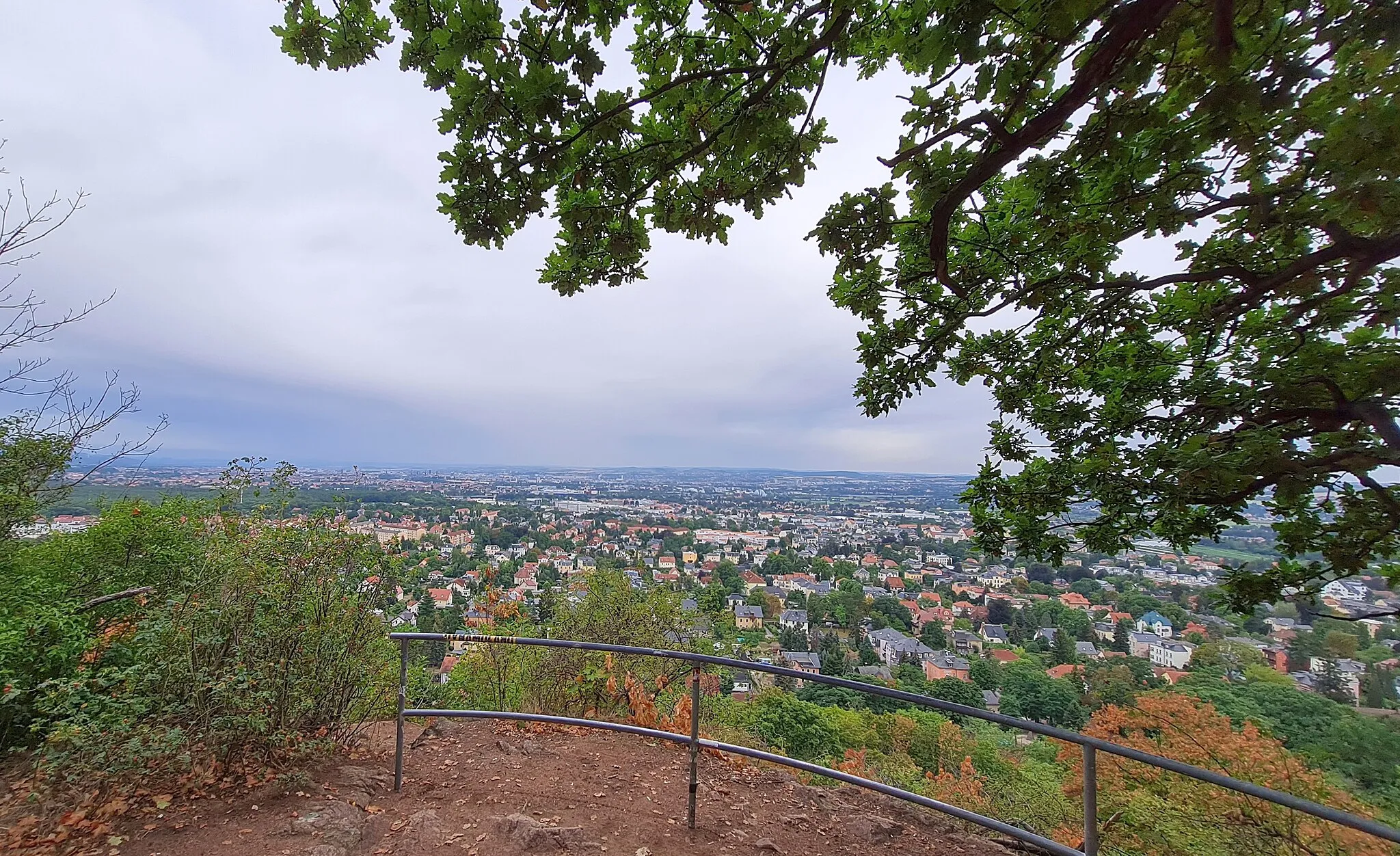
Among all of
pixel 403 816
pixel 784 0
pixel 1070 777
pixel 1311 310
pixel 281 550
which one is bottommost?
pixel 1070 777

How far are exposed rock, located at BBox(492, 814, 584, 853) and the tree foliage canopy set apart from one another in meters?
3.06

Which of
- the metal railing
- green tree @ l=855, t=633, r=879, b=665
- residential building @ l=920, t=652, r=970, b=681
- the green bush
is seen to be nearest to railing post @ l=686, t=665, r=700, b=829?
the metal railing

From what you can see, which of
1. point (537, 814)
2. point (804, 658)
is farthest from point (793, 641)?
point (537, 814)

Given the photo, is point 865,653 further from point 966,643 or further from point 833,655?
point 966,643

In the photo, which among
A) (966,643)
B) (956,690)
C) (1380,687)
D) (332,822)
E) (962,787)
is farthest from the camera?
(966,643)

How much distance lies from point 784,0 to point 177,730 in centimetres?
472

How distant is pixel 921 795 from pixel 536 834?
2058 millimetres

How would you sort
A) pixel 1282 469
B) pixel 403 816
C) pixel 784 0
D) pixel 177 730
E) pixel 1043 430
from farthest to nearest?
pixel 1043 430 < pixel 403 816 < pixel 177 730 < pixel 1282 469 < pixel 784 0

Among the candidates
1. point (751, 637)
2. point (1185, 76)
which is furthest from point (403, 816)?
point (751, 637)

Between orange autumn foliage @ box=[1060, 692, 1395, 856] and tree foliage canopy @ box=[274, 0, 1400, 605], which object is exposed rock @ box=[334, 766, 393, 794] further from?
orange autumn foliage @ box=[1060, 692, 1395, 856]

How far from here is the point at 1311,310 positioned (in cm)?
293

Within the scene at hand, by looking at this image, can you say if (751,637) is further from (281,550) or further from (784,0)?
(784,0)

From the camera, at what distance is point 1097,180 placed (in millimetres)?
2707

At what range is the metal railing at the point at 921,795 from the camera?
1.52m
